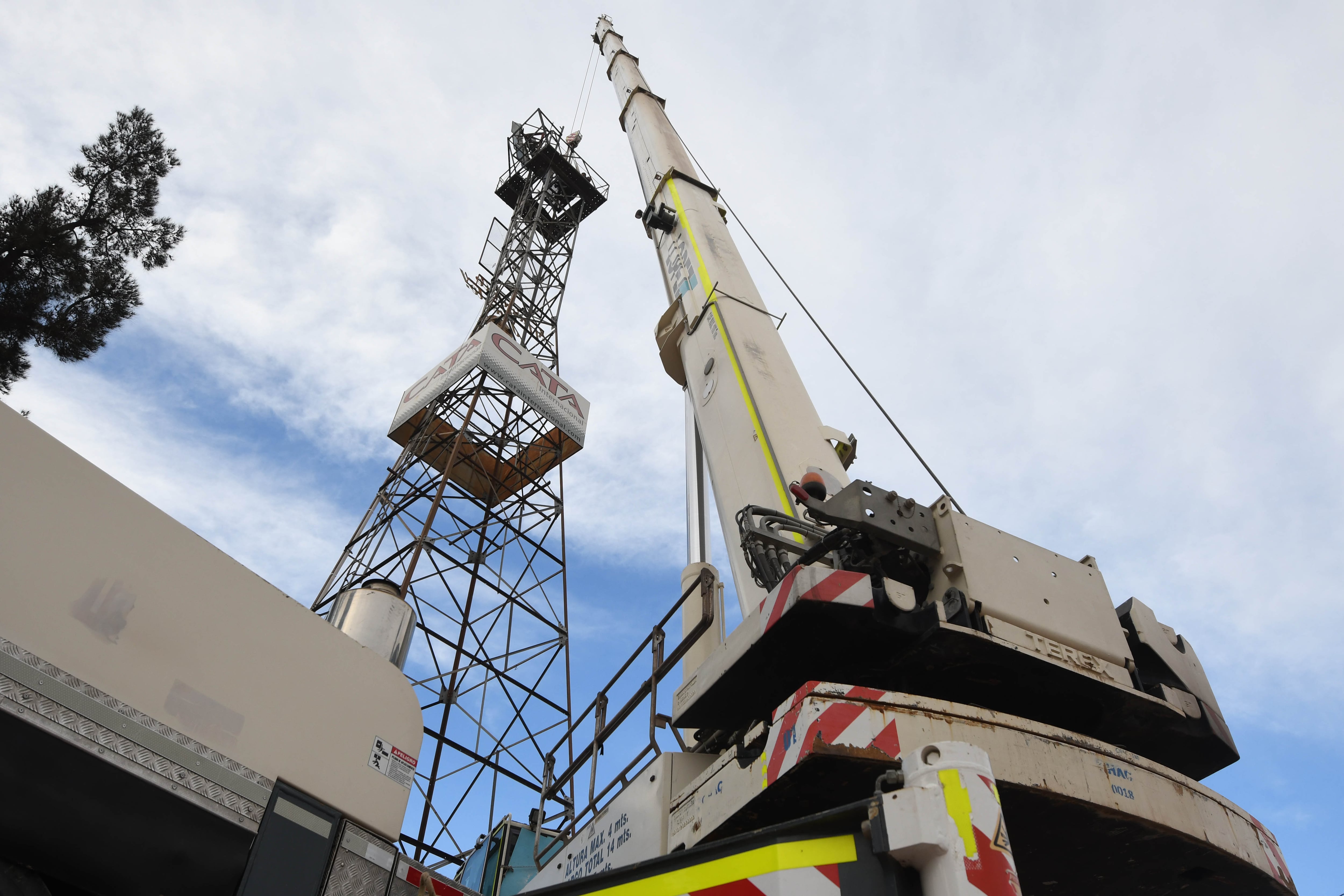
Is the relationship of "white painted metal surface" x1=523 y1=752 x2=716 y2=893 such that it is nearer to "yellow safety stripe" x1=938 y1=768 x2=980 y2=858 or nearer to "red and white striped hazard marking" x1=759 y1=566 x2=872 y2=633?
"red and white striped hazard marking" x1=759 y1=566 x2=872 y2=633

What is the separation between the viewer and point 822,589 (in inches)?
178

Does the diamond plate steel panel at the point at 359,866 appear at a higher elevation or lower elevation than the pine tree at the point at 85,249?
lower

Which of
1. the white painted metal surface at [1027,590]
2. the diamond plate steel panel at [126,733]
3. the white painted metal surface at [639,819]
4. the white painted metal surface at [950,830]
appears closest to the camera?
the white painted metal surface at [950,830]

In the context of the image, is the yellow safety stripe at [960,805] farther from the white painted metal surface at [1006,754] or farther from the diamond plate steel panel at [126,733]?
the diamond plate steel panel at [126,733]

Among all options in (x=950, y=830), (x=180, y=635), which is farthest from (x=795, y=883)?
(x=180, y=635)

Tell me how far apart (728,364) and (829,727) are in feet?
13.3

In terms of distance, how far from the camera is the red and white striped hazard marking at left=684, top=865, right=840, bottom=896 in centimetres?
265

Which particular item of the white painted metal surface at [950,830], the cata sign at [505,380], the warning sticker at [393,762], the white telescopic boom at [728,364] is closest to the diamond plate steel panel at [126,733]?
the warning sticker at [393,762]

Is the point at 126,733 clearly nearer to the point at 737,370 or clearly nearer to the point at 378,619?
the point at 378,619

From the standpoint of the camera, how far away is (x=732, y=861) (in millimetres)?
2893

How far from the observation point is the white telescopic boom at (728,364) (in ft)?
20.8

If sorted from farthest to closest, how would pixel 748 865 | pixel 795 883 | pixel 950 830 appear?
pixel 748 865, pixel 795 883, pixel 950 830

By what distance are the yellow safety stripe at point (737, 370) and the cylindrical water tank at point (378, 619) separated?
264 centimetres

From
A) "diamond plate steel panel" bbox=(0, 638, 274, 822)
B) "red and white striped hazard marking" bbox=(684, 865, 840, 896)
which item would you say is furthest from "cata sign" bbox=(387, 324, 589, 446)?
"red and white striped hazard marking" bbox=(684, 865, 840, 896)
